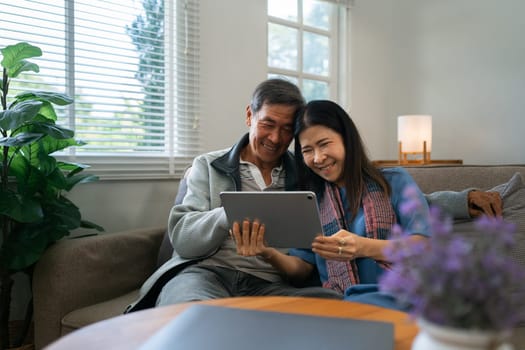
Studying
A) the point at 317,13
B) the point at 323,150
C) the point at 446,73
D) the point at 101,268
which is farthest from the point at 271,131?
the point at 446,73

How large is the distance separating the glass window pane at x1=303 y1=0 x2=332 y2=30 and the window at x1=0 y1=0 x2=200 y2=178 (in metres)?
1.07

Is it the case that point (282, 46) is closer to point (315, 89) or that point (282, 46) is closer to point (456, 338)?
point (315, 89)

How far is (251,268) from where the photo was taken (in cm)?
164

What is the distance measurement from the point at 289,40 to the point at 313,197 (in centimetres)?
226

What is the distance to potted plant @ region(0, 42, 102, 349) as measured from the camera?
167cm

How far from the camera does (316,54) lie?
3498mm

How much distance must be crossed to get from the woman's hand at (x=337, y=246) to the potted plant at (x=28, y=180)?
0.97 m

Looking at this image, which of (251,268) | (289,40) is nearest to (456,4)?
(289,40)

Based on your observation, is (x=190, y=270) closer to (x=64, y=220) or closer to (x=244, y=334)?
(x=64, y=220)

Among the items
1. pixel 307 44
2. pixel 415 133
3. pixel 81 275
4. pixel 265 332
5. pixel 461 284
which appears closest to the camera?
pixel 461 284

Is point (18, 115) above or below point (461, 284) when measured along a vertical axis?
above

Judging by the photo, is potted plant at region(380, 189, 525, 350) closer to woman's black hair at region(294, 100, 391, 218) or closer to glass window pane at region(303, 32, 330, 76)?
woman's black hair at region(294, 100, 391, 218)

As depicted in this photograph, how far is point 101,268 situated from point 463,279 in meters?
1.47

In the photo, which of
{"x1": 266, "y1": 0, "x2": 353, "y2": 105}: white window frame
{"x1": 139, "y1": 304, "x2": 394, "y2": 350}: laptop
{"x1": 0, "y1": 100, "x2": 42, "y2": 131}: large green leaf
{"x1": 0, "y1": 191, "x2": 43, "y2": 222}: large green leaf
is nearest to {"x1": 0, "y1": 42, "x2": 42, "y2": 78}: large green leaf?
{"x1": 0, "y1": 100, "x2": 42, "y2": 131}: large green leaf
